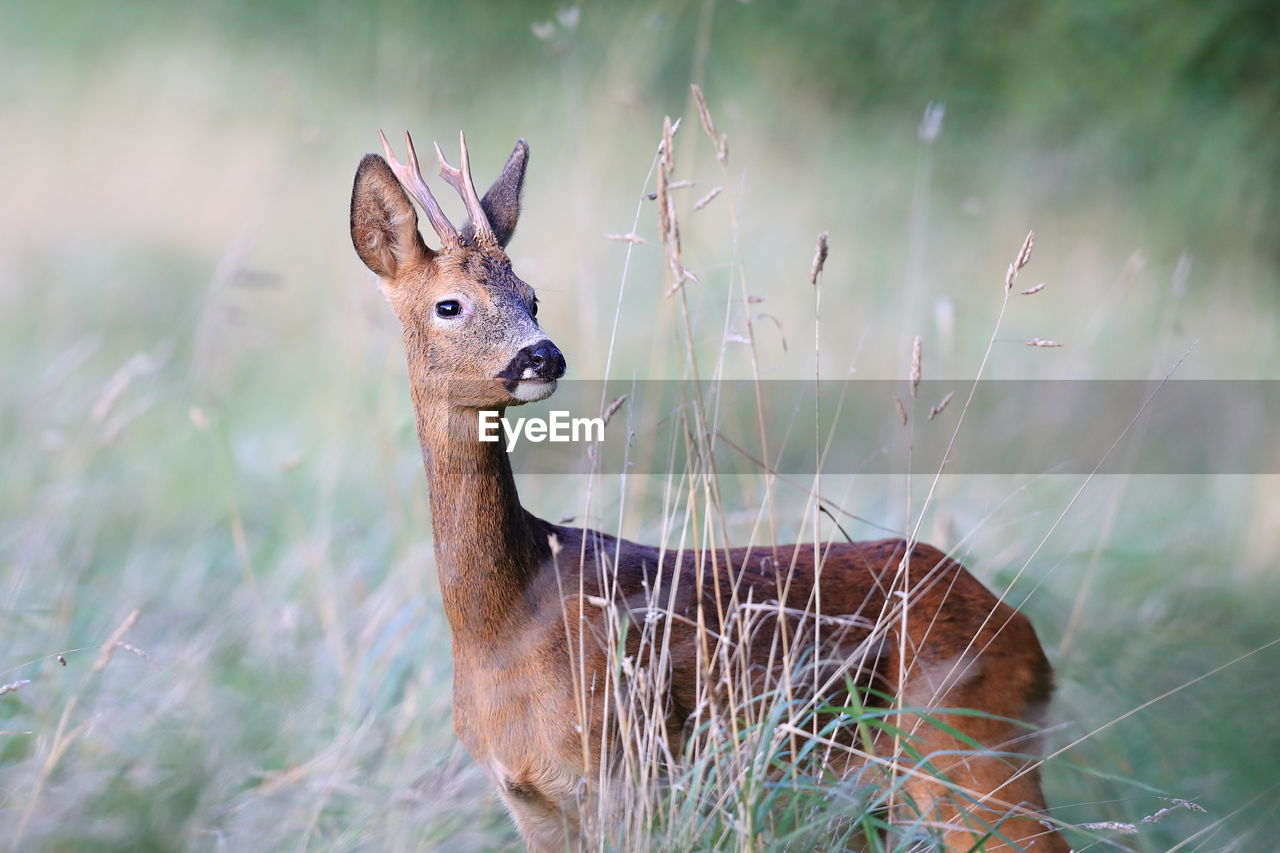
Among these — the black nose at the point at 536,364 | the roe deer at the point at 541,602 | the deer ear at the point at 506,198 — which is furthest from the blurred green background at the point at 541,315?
the black nose at the point at 536,364

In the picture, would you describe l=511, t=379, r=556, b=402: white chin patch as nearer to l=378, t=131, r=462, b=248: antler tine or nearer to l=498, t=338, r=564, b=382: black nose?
l=498, t=338, r=564, b=382: black nose

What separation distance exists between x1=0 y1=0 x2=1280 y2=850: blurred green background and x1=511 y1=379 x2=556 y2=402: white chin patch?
1.51m

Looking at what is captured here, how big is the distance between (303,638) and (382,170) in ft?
7.57

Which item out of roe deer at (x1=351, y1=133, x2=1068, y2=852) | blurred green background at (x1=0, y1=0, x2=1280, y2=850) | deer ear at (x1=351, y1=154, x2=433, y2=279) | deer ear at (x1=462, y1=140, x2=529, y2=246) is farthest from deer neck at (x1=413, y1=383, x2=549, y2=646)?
blurred green background at (x1=0, y1=0, x2=1280, y2=850)

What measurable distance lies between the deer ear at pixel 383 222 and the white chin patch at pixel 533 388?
22.9 inches

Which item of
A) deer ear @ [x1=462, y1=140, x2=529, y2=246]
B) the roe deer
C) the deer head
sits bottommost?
the roe deer

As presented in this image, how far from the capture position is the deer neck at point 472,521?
11.9 feet

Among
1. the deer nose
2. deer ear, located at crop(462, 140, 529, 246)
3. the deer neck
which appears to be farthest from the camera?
deer ear, located at crop(462, 140, 529, 246)

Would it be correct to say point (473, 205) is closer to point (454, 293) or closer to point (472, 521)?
point (454, 293)

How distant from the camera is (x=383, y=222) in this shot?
3.77 metres

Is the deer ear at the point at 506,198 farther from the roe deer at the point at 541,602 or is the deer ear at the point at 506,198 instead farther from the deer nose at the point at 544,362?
the deer nose at the point at 544,362

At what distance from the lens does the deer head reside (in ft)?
11.4

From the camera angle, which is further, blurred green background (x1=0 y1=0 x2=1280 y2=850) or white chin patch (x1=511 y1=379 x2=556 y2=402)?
blurred green background (x1=0 y1=0 x2=1280 y2=850)

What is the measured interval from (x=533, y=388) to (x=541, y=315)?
13.2 ft
